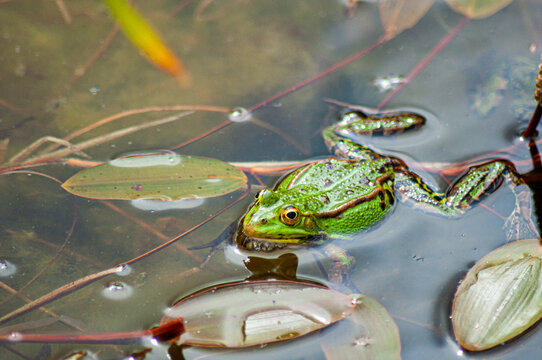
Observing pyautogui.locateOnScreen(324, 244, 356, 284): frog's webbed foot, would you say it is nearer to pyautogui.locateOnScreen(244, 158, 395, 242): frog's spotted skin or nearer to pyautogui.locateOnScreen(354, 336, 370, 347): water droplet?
pyautogui.locateOnScreen(244, 158, 395, 242): frog's spotted skin

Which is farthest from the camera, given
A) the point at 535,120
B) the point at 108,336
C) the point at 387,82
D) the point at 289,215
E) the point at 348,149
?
the point at 387,82

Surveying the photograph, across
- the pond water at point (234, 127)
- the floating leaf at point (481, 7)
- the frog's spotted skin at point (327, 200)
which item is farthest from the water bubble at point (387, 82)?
the floating leaf at point (481, 7)

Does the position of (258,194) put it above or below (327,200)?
above

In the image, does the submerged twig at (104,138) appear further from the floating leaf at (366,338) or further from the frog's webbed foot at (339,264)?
the floating leaf at (366,338)

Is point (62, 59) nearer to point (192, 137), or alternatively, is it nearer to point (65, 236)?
point (192, 137)

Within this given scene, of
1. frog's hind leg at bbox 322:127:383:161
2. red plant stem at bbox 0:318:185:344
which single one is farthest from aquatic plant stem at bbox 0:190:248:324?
frog's hind leg at bbox 322:127:383:161

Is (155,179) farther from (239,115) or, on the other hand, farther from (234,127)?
(239,115)

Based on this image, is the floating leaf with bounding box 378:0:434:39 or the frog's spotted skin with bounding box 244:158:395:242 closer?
the frog's spotted skin with bounding box 244:158:395:242

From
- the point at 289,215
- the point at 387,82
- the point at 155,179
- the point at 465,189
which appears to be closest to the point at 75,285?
the point at 155,179
